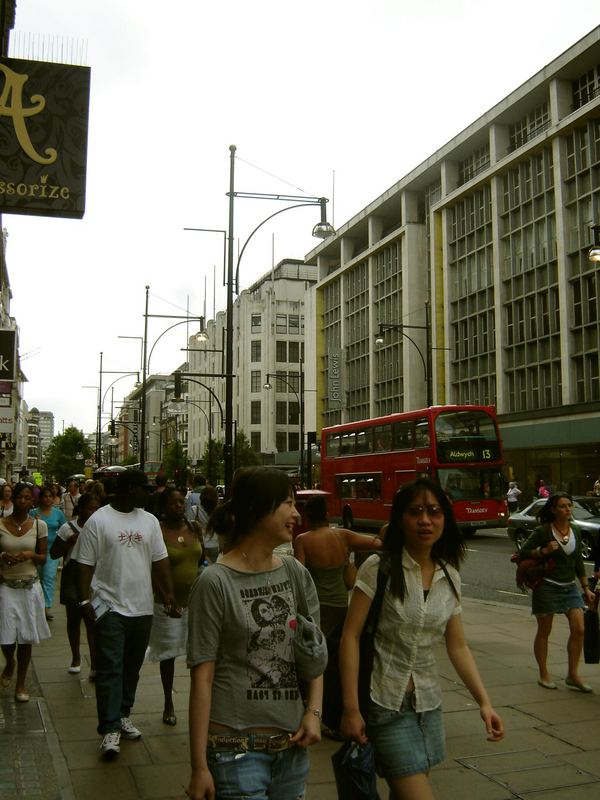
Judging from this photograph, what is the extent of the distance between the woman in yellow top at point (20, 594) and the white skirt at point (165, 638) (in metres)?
1.19

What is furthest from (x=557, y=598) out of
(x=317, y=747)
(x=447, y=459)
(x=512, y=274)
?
(x=512, y=274)

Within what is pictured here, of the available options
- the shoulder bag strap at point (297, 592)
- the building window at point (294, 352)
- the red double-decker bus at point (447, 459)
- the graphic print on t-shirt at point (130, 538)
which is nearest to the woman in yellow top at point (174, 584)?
the graphic print on t-shirt at point (130, 538)

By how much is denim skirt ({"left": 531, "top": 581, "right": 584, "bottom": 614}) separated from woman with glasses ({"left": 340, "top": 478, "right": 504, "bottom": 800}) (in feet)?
13.2

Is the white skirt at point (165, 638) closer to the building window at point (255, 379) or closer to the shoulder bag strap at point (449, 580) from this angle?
the shoulder bag strap at point (449, 580)

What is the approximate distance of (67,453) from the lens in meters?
110

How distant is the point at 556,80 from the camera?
4234cm

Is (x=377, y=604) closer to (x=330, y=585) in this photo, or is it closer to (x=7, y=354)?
(x=330, y=585)

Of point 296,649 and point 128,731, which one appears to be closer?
point 296,649

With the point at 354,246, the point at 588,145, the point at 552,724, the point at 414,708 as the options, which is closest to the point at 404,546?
the point at 414,708

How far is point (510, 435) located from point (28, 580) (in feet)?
132

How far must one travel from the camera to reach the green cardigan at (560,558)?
7137mm

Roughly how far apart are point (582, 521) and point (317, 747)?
47.8ft

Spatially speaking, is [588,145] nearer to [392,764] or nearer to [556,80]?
[556,80]

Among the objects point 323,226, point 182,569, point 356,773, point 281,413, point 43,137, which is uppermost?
point 281,413
